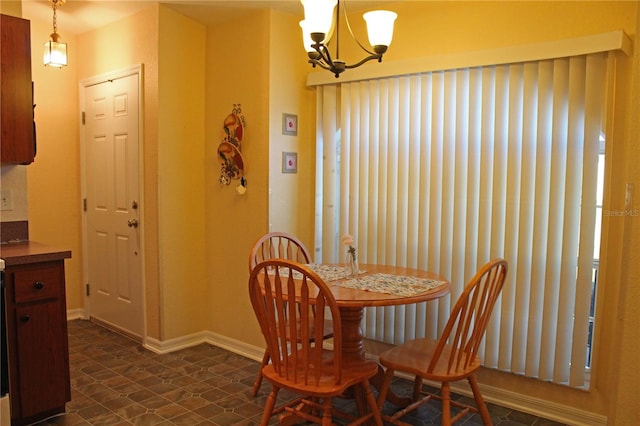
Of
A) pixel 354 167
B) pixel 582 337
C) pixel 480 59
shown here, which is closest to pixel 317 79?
pixel 354 167

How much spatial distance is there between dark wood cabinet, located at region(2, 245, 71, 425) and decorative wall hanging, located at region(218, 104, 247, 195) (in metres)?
1.31

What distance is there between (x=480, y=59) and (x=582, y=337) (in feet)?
5.14

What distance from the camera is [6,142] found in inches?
100

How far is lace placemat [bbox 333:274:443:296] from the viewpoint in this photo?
89.3 inches

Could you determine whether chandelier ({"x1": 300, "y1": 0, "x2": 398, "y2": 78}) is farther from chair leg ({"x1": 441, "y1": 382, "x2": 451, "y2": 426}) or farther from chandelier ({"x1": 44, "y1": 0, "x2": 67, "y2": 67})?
chandelier ({"x1": 44, "y1": 0, "x2": 67, "y2": 67})

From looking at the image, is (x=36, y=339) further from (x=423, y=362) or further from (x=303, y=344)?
(x=423, y=362)

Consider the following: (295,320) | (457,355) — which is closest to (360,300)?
(295,320)

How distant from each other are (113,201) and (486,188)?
9.30 ft

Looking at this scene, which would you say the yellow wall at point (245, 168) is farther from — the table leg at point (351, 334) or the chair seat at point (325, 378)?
the chair seat at point (325, 378)

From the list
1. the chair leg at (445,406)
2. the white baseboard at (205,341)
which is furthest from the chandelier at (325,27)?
the white baseboard at (205,341)

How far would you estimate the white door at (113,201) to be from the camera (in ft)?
12.0

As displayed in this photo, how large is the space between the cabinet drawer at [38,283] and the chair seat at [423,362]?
1.67 meters

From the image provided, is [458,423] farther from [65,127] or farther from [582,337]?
[65,127]

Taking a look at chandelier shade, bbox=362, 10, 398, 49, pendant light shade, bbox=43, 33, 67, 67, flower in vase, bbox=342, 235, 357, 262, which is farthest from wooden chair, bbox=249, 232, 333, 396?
pendant light shade, bbox=43, 33, 67, 67
